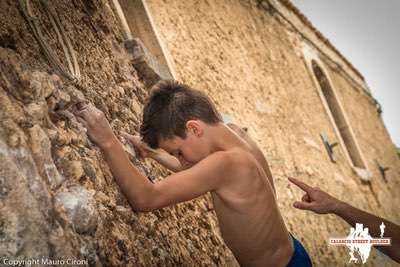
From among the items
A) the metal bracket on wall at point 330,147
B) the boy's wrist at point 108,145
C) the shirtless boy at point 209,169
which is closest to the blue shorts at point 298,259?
the shirtless boy at point 209,169

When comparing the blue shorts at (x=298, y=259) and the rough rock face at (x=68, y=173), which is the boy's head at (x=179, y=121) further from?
the blue shorts at (x=298, y=259)

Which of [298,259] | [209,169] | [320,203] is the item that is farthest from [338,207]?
[209,169]

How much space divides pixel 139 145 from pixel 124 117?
7.9 inches

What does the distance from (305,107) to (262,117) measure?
1.90 m

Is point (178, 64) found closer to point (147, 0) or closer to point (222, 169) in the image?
point (147, 0)

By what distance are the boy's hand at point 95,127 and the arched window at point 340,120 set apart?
252 inches

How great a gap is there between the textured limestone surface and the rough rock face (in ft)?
4.39

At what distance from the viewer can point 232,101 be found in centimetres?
371

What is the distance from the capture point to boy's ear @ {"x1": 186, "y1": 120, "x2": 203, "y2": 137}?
1.65 m

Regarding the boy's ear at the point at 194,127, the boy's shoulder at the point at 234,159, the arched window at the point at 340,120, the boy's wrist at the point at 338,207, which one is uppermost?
the boy's ear at the point at 194,127

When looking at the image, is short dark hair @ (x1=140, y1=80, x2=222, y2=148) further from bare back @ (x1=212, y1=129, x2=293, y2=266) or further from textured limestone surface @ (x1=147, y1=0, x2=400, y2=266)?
textured limestone surface @ (x1=147, y1=0, x2=400, y2=266)

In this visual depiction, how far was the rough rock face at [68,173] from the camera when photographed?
0.87 metres

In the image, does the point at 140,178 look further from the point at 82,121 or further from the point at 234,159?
the point at 234,159

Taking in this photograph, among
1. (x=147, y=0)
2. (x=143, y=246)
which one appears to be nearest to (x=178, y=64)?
(x=147, y=0)
